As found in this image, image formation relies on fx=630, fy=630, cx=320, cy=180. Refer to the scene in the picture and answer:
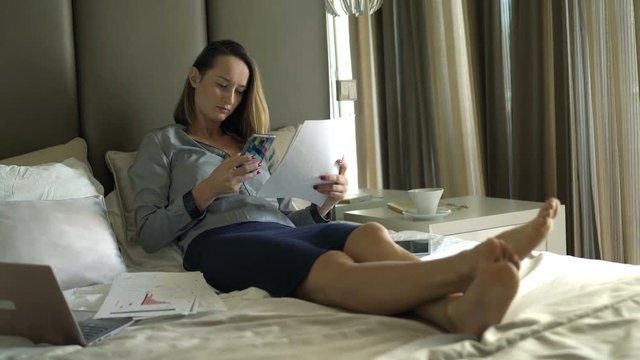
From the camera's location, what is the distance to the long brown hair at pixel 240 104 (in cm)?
189

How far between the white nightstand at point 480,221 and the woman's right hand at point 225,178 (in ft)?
2.08

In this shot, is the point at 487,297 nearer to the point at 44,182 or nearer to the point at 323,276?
the point at 323,276

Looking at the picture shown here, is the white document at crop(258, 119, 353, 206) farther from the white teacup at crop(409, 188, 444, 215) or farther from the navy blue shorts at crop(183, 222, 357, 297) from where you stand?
the white teacup at crop(409, 188, 444, 215)

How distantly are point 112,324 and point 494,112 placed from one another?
6.56 ft

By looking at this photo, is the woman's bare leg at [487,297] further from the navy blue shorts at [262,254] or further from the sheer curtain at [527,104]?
the sheer curtain at [527,104]

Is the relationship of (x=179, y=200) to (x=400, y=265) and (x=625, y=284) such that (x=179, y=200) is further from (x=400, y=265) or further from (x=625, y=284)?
(x=625, y=284)

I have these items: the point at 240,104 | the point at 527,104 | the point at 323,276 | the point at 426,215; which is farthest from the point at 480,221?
the point at 323,276

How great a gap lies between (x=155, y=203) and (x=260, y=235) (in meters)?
0.42

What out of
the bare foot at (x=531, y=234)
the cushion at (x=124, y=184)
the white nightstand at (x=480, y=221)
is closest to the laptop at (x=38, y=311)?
the bare foot at (x=531, y=234)

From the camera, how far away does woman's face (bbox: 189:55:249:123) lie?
1.85 m

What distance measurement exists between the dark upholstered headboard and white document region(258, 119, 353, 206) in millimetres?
655

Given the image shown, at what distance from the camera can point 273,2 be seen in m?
2.36

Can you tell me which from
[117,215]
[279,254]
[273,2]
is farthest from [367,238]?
[273,2]

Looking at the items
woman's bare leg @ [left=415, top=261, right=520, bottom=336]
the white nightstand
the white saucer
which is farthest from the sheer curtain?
woman's bare leg @ [left=415, top=261, right=520, bottom=336]
